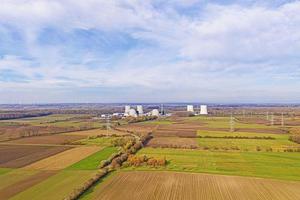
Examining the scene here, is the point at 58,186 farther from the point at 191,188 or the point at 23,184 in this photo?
the point at 191,188

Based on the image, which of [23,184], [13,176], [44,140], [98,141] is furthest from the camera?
[44,140]

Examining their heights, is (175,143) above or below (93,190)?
above

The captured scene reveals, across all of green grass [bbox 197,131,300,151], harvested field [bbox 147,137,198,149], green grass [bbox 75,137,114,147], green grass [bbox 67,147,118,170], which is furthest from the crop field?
green grass [bbox 197,131,300,151]

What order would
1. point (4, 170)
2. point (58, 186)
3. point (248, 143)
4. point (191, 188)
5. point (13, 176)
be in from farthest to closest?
point (248, 143) → point (4, 170) → point (13, 176) → point (58, 186) → point (191, 188)

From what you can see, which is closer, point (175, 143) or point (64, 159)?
point (64, 159)

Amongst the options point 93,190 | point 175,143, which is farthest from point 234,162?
point 93,190

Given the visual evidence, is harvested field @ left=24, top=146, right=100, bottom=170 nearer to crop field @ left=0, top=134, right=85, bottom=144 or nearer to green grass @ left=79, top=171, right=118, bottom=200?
green grass @ left=79, top=171, right=118, bottom=200

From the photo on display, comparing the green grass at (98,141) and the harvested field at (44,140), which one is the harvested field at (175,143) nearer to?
the green grass at (98,141)
